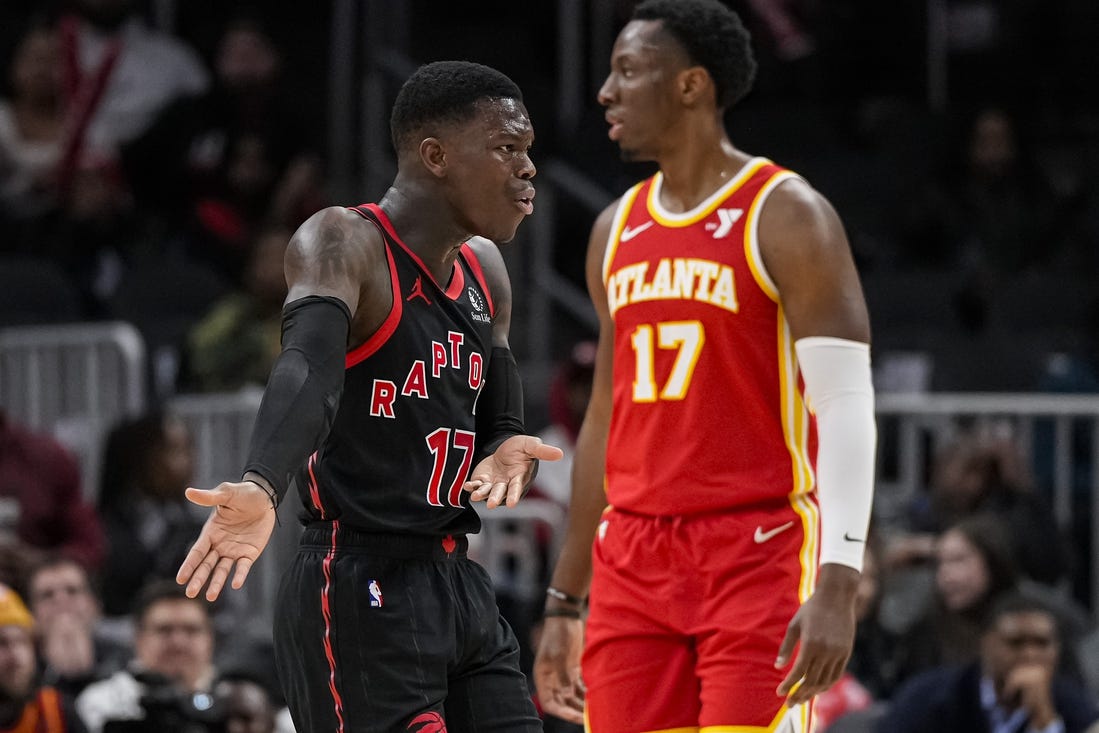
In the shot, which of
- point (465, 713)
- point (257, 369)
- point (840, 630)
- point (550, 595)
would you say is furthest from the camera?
point (257, 369)

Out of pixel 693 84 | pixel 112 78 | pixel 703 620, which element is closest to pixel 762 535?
pixel 703 620

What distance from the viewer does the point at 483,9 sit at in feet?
47.1

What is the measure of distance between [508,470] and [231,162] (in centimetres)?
818

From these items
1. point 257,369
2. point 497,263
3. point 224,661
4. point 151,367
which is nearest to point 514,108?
point 497,263

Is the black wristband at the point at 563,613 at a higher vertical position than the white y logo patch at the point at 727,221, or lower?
lower

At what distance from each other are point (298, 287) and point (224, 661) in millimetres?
4315

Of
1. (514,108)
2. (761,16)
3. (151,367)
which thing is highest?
(761,16)

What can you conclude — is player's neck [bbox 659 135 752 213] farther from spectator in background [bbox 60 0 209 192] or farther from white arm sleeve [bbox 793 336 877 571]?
spectator in background [bbox 60 0 209 192]

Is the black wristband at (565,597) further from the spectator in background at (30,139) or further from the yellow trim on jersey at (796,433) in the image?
the spectator in background at (30,139)

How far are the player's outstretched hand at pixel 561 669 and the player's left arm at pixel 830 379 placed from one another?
829 millimetres

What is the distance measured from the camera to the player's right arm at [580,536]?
201 inches

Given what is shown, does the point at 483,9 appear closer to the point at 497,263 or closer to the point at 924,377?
the point at 924,377

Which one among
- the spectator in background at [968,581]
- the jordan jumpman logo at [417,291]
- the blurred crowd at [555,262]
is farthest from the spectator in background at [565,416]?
the jordan jumpman logo at [417,291]

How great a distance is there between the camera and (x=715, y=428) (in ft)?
15.6
